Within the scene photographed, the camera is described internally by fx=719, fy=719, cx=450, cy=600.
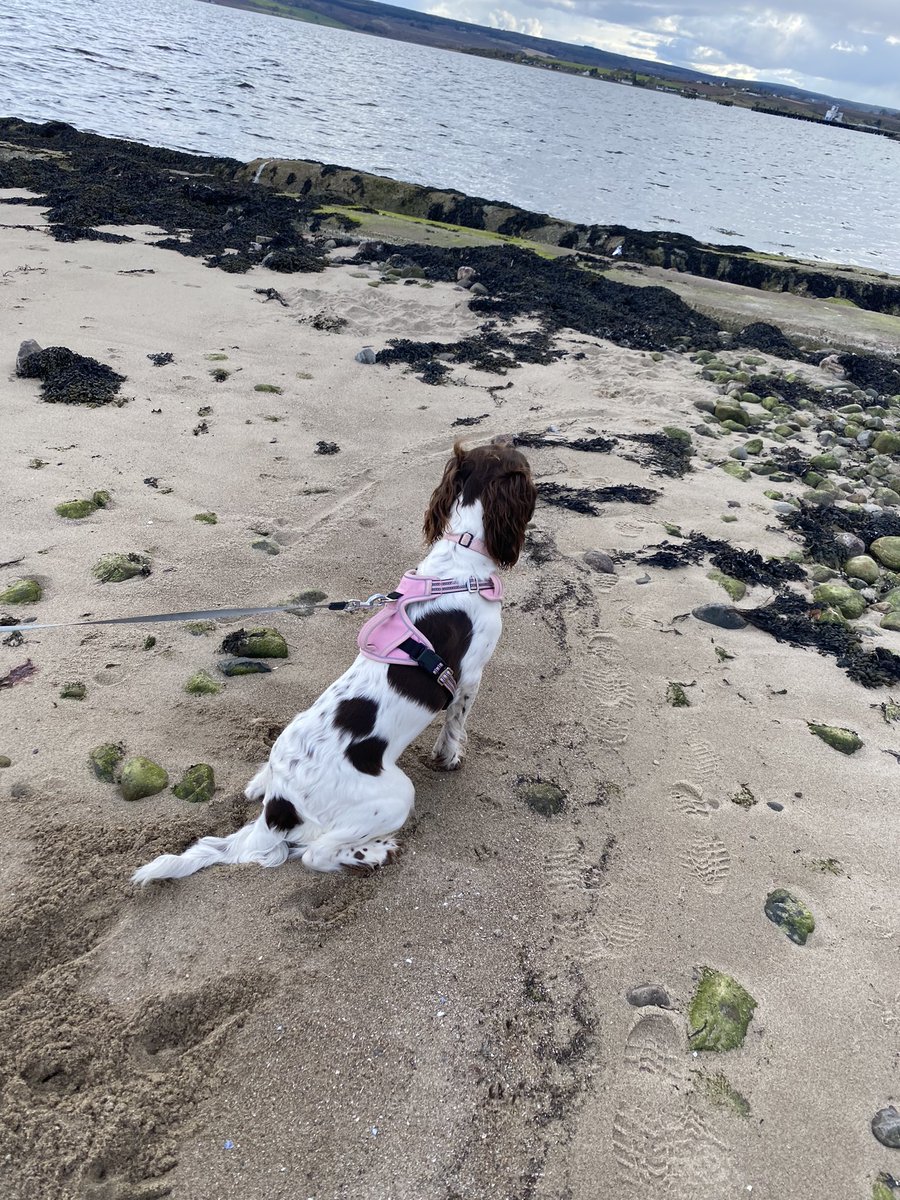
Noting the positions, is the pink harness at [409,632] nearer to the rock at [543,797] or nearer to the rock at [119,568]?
the rock at [543,797]

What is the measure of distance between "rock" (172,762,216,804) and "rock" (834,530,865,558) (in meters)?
4.72

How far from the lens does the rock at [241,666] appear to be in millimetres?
3801

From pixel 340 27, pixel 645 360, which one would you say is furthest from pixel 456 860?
pixel 340 27

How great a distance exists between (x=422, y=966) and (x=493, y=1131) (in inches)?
21.8

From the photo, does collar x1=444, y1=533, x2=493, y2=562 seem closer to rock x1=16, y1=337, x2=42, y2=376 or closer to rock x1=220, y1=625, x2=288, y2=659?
rock x1=220, y1=625, x2=288, y2=659

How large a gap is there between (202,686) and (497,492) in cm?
181

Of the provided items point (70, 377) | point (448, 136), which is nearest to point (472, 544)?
point (70, 377)

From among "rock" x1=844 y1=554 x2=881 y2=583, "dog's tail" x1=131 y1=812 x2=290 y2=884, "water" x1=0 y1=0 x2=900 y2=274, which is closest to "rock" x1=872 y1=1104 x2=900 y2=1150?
"dog's tail" x1=131 y1=812 x2=290 y2=884

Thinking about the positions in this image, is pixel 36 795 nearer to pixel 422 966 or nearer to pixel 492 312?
pixel 422 966

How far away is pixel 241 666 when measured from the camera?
12.5 feet

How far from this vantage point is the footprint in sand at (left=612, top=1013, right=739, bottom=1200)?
206 centimetres

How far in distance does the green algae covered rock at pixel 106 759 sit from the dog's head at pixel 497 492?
1.81m

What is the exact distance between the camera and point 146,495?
5.12 m

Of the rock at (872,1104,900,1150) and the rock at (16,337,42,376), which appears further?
the rock at (16,337,42,376)
